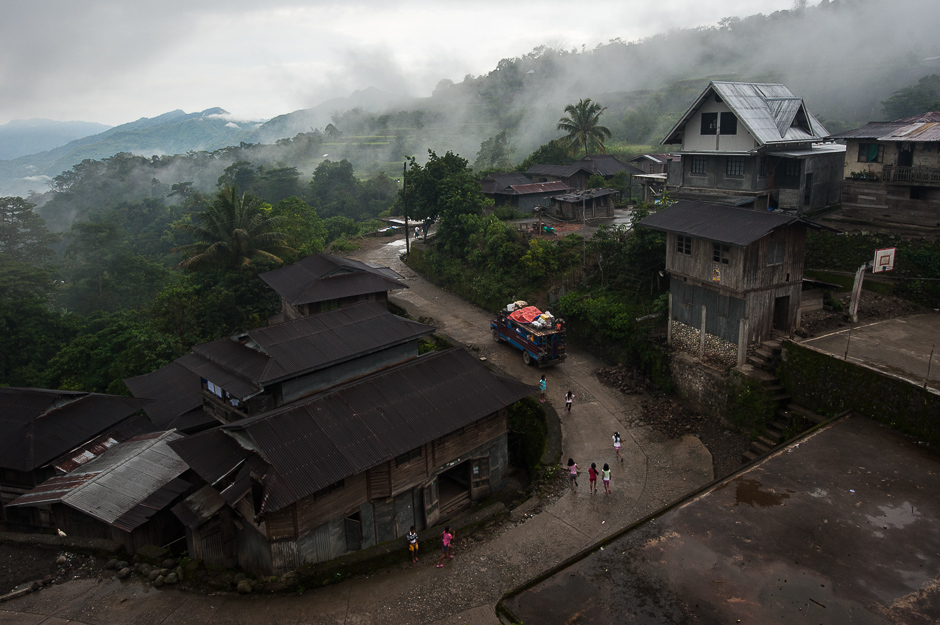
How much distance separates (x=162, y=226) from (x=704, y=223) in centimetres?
7411

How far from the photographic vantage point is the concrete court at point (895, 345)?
1730 centimetres

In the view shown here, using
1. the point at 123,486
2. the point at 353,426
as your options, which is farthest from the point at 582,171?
the point at 123,486

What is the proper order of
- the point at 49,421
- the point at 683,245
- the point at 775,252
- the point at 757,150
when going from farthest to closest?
the point at 757,150
the point at 683,245
the point at 49,421
the point at 775,252

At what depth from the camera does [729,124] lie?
29.2 metres

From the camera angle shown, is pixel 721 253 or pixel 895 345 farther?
pixel 721 253

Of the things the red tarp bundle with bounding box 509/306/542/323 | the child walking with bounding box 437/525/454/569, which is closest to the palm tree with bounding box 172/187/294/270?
the red tarp bundle with bounding box 509/306/542/323

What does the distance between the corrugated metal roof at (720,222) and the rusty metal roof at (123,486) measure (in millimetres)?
20126

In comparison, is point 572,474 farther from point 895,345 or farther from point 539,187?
point 539,187

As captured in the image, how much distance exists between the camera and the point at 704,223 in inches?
880

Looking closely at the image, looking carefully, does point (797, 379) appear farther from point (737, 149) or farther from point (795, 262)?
point (737, 149)

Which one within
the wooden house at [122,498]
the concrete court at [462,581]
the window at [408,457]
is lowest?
the concrete court at [462,581]

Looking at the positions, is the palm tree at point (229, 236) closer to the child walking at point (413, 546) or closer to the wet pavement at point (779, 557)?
the child walking at point (413, 546)

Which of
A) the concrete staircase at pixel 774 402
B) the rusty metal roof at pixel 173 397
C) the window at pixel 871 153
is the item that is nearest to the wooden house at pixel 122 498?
the rusty metal roof at pixel 173 397

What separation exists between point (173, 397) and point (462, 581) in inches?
627
